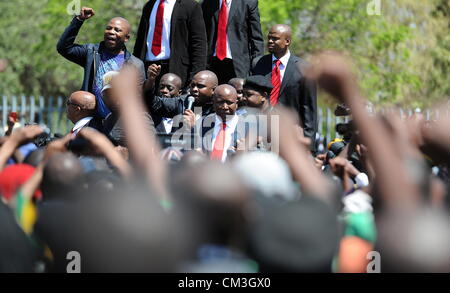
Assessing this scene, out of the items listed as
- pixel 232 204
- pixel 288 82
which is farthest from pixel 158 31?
pixel 232 204

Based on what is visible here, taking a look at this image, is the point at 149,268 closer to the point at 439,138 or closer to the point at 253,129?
the point at 439,138

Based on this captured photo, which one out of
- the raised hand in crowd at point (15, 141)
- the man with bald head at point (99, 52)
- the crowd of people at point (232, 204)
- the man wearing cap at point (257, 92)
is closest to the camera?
the crowd of people at point (232, 204)

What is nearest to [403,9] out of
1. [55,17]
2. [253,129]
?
[55,17]

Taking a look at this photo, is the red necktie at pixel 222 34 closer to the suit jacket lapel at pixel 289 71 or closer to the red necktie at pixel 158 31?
the red necktie at pixel 158 31

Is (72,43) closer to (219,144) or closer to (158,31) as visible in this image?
(158,31)

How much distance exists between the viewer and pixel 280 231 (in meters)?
3.07

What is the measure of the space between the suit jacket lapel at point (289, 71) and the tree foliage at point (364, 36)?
458 inches

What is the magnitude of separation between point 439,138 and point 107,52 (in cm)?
436

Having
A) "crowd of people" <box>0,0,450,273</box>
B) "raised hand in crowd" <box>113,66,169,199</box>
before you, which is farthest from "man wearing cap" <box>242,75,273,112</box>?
"raised hand in crowd" <box>113,66,169,199</box>

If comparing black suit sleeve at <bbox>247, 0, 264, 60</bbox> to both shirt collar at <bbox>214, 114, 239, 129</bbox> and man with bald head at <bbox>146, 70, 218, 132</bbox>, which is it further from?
shirt collar at <bbox>214, 114, 239, 129</bbox>

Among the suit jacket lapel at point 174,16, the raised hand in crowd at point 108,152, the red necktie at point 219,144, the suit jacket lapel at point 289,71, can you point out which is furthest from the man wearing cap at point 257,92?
the raised hand in crowd at point 108,152

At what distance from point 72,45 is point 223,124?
1.69 m

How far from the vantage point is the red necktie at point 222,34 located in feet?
27.2

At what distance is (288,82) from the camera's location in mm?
7664
